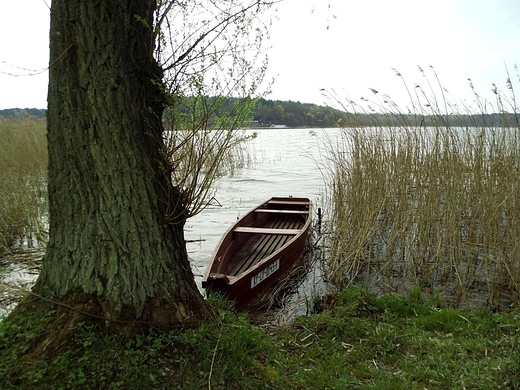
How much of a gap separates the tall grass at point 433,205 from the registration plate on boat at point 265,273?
66 cm

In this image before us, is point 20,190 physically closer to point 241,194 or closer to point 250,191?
point 241,194

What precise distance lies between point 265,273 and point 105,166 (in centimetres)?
288

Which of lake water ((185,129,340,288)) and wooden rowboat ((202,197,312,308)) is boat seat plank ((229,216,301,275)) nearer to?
wooden rowboat ((202,197,312,308))

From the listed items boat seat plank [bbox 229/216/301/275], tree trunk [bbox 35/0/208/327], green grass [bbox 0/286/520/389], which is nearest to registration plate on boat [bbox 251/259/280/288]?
boat seat plank [bbox 229/216/301/275]

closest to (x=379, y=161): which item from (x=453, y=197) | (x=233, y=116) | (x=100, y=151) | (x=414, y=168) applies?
(x=414, y=168)

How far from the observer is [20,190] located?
5.94 meters

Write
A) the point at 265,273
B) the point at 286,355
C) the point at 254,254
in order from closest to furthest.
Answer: the point at 286,355 → the point at 265,273 → the point at 254,254

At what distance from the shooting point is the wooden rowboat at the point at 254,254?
4219 millimetres

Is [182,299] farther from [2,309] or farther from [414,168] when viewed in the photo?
[414,168]

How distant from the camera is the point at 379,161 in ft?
19.2

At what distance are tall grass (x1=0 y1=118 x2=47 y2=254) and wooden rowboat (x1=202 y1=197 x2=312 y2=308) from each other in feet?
7.60

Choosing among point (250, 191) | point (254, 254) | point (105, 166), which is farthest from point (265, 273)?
point (250, 191)

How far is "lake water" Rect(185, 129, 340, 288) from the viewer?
7.23m

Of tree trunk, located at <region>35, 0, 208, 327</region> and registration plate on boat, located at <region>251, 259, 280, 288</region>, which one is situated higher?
tree trunk, located at <region>35, 0, 208, 327</region>
